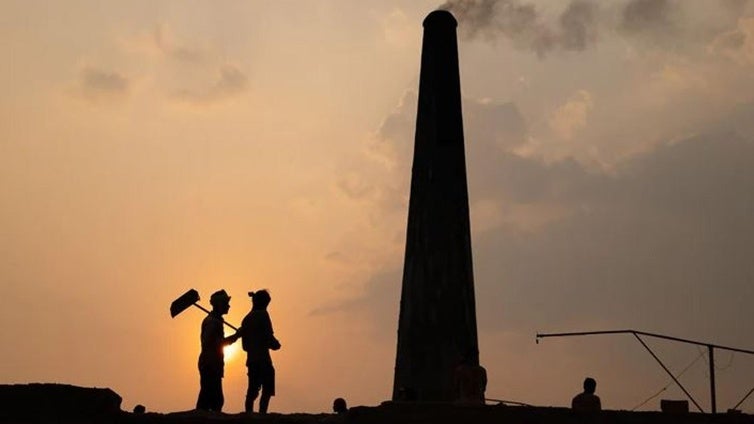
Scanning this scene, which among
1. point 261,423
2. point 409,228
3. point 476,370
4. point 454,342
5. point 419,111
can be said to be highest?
point 419,111

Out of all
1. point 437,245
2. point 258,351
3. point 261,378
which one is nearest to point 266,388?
point 261,378

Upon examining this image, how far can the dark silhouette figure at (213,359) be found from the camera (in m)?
10.6

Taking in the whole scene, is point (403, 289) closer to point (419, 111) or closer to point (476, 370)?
point (419, 111)

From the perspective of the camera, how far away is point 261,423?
877 cm

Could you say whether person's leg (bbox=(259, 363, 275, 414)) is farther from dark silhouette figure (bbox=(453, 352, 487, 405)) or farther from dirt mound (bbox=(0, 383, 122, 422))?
dirt mound (bbox=(0, 383, 122, 422))

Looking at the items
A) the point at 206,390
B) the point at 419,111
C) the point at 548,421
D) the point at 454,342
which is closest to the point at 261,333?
the point at 206,390

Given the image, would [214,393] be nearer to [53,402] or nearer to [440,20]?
[53,402]

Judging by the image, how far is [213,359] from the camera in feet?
35.0

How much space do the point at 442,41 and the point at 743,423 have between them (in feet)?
28.3

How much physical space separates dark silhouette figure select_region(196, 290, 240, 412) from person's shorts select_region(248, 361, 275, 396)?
35 cm

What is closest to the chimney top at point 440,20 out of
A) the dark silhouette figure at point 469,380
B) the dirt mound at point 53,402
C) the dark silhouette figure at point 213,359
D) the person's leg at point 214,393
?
the dark silhouette figure at point 469,380

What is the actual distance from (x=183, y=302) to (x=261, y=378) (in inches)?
55.8

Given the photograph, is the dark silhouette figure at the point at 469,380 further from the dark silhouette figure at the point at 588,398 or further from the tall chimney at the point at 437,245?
the tall chimney at the point at 437,245

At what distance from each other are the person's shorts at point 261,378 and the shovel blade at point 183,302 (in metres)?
1.19
